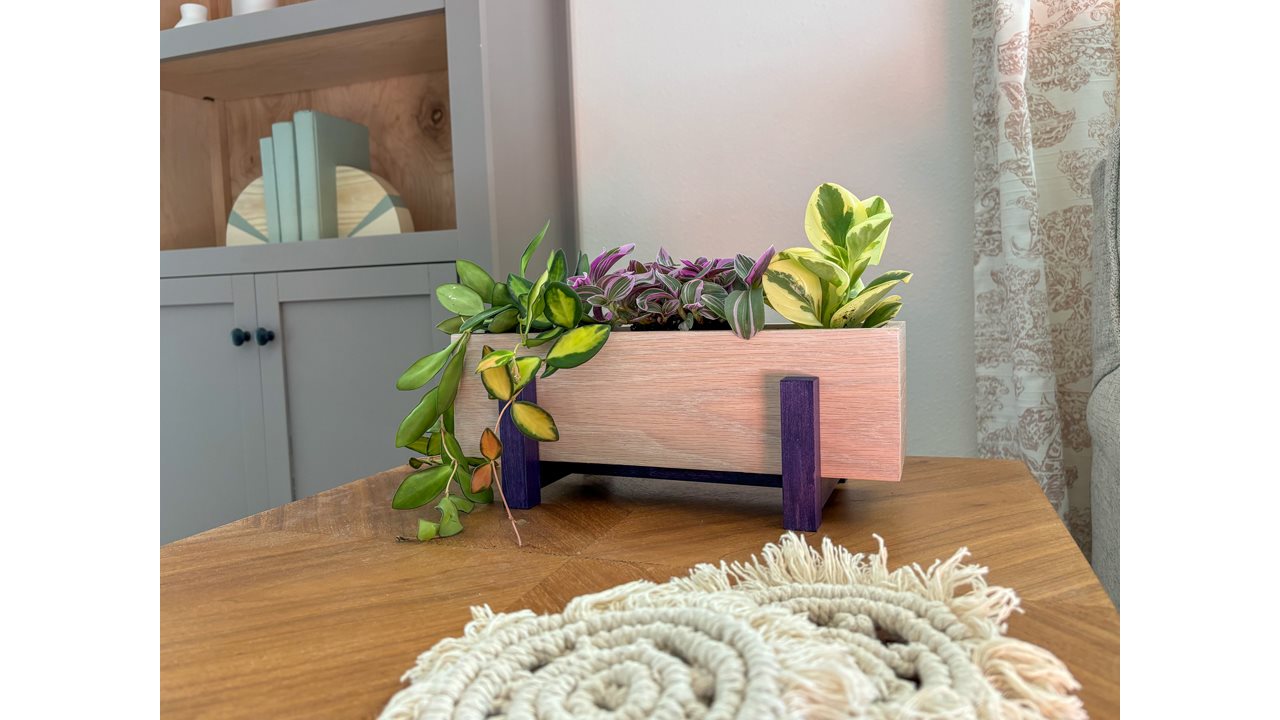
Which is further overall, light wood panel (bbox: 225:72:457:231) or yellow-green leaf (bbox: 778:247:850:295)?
light wood panel (bbox: 225:72:457:231)

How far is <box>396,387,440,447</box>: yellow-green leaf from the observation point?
698 mm

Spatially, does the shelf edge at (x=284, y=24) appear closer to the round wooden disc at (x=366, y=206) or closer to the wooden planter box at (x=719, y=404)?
the round wooden disc at (x=366, y=206)

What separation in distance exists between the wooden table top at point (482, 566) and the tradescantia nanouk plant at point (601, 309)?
2.1 inches

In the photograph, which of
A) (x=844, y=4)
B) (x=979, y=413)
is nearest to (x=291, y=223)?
(x=844, y=4)

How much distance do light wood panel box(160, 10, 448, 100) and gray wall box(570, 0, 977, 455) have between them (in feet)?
1.01

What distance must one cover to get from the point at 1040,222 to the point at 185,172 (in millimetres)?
1767

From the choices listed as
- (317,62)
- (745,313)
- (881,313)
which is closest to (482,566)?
(745,313)

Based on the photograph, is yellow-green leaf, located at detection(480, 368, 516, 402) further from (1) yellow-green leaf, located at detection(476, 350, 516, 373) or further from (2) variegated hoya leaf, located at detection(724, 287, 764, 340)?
(2) variegated hoya leaf, located at detection(724, 287, 764, 340)

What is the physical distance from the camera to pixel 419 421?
702mm

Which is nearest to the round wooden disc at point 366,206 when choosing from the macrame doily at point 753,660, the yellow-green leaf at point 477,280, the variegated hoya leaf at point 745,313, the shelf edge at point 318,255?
the shelf edge at point 318,255

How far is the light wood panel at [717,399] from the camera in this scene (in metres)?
0.61

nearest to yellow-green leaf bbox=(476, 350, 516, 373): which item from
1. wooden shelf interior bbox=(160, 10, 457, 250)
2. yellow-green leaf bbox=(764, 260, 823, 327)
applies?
yellow-green leaf bbox=(764, 260, 823, 327)

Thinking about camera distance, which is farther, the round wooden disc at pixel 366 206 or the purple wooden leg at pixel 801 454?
the round wooden disc at pixel 366 206
